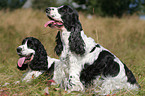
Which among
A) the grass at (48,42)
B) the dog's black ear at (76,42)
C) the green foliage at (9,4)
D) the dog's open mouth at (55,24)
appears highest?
the green foliage at (9,4)

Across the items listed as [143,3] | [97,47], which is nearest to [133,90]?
[97,47]

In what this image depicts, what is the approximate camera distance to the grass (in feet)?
9.94

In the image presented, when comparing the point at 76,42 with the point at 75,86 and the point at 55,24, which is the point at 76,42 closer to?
the point at 55,24

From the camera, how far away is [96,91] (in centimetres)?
279

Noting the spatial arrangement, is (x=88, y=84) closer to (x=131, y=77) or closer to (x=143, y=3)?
(x=131, y=77)

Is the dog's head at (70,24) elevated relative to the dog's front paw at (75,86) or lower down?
elevated

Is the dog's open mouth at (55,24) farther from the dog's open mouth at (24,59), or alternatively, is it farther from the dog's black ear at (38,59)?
the dog's open mouth at (24,59)

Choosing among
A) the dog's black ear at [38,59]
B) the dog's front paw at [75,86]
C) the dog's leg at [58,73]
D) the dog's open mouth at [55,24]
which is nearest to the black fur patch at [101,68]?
the dog's front paw at [75,86]

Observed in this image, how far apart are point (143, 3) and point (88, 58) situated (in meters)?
21.6

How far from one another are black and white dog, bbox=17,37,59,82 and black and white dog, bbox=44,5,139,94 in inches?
35.5

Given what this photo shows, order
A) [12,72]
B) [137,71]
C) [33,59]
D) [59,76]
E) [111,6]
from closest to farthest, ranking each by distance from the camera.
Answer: [59,76], [33,59], [12,72], [137,71], [111,6]

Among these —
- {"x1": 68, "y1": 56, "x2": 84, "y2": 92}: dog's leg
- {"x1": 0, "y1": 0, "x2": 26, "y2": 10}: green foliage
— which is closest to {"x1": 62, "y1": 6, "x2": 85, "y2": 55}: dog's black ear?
{"x1": 68, "y1": 56, "x2": 84, "y2": 92}: dog's leg

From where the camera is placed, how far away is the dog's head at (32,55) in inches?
135

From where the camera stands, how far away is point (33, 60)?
357 cm
